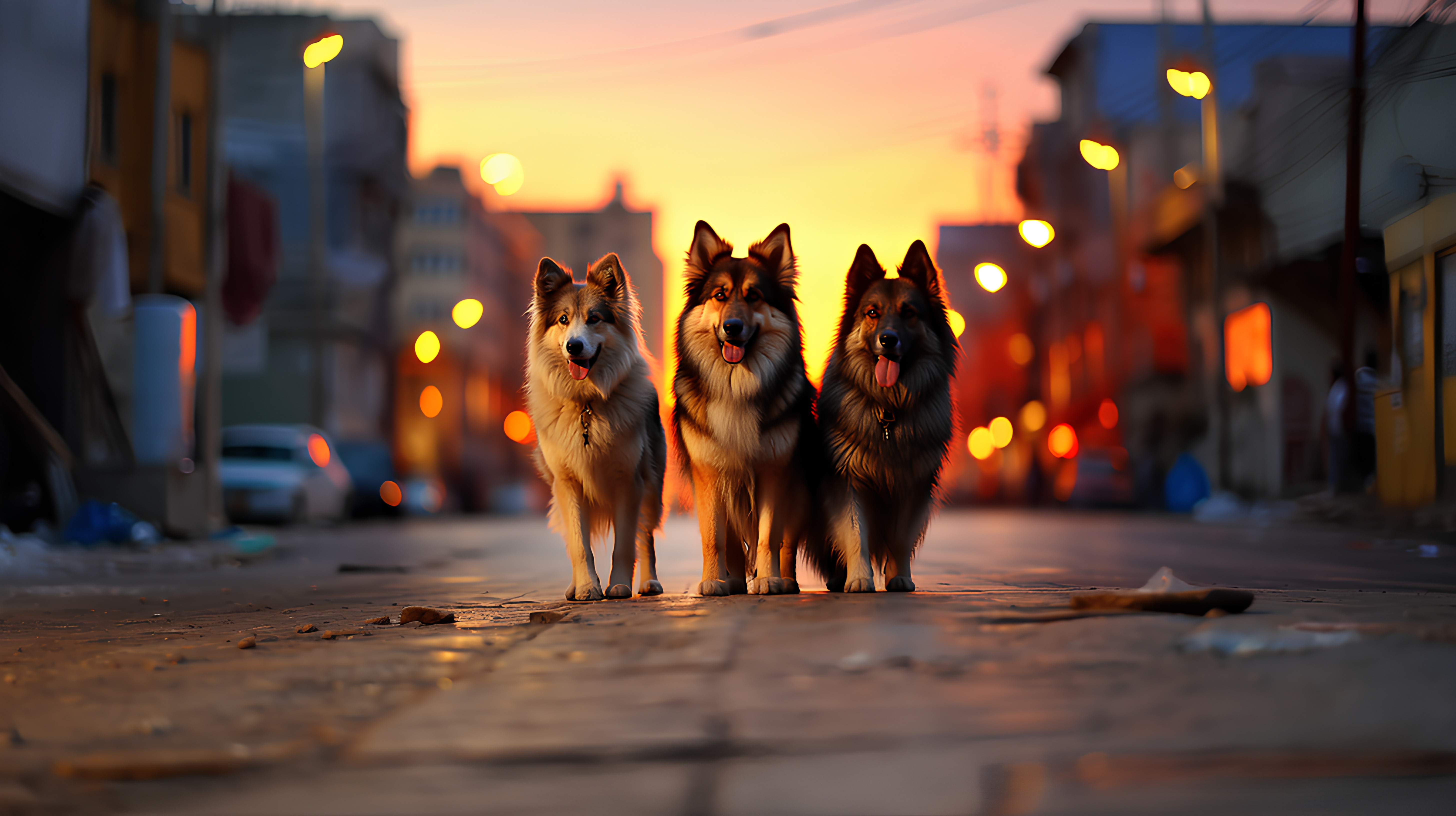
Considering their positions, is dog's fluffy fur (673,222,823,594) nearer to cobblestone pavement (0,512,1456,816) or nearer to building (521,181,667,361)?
cobblestone pavement (0,512,1456,816)

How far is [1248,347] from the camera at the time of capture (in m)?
25.2

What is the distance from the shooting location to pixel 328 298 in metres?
43.3

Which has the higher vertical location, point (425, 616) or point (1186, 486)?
point (1186, 486)

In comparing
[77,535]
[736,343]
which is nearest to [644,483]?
[736,343]

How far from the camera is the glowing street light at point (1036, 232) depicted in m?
17.3

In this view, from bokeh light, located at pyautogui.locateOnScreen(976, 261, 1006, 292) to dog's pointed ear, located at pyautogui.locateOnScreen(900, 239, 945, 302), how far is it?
1134 centimetres

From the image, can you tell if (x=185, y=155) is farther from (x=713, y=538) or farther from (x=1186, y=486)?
(x=1186, y=486)

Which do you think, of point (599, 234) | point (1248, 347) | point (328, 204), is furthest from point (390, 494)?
point (599, 234)

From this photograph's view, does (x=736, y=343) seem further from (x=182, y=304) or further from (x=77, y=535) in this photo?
(x=182, y=304)

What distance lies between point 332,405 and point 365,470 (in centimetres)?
1505

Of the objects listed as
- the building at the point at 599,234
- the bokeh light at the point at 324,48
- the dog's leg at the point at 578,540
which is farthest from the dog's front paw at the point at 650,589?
the building at the point at 599,234

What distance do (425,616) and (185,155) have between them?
1665cm

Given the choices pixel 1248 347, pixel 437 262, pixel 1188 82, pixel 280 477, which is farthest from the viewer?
pixel 437 262

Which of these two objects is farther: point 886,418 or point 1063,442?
point 1063,442
